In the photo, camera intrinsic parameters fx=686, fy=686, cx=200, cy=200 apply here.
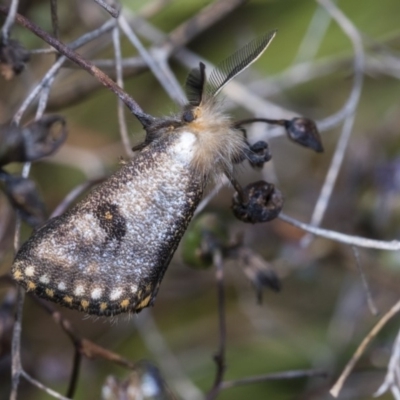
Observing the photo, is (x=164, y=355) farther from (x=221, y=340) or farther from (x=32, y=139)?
(x=32, y=139)

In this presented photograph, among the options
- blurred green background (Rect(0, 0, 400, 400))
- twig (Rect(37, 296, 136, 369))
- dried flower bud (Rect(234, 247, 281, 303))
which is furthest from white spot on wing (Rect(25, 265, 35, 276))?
blurred green background (Rect(0, 0, 400, 400))

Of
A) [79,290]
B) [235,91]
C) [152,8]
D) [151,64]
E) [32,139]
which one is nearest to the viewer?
[79,290]

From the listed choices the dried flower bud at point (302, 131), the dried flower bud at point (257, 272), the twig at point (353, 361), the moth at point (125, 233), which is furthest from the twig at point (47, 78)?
the twig at point (353, 361)

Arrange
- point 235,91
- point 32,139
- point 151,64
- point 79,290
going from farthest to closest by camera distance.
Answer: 1. point 235,91
2. point 151,64
3. point 32,139
4. point 79,290

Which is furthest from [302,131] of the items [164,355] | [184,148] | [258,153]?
[164,355]

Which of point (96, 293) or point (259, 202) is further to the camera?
point (259, 202)

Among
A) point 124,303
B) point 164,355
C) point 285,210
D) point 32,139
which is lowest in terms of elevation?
point 164,355

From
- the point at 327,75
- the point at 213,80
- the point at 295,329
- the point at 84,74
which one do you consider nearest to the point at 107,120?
the point at 84,74
